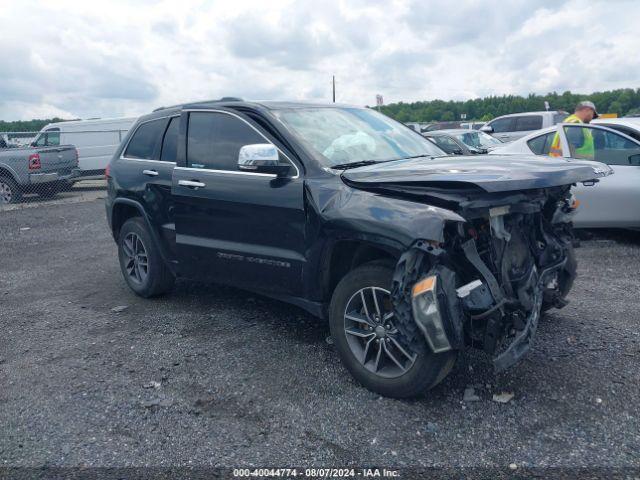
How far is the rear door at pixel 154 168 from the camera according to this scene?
531cm

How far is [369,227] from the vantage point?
360 cm

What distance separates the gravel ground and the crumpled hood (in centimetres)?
130

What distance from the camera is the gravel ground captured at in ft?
10.4

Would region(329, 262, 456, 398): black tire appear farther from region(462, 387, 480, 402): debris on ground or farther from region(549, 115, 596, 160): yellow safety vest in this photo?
region(549, 115, 596, 160): yellow safety vest

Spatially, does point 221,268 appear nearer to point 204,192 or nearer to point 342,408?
point 204,192

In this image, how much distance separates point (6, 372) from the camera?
14.3 feet

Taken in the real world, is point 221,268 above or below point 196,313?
above

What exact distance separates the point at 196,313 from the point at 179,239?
0.78m

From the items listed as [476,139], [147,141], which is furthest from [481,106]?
[147,141]

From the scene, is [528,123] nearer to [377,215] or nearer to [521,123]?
[521,123]

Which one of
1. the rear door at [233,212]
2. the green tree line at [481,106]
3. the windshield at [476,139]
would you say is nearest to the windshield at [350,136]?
the rear door at [233,212]

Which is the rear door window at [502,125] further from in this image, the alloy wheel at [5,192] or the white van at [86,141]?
the alloy wheel at [5,192]

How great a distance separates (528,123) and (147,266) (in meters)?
15.7

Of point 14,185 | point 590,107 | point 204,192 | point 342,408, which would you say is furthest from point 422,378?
point 14,185
